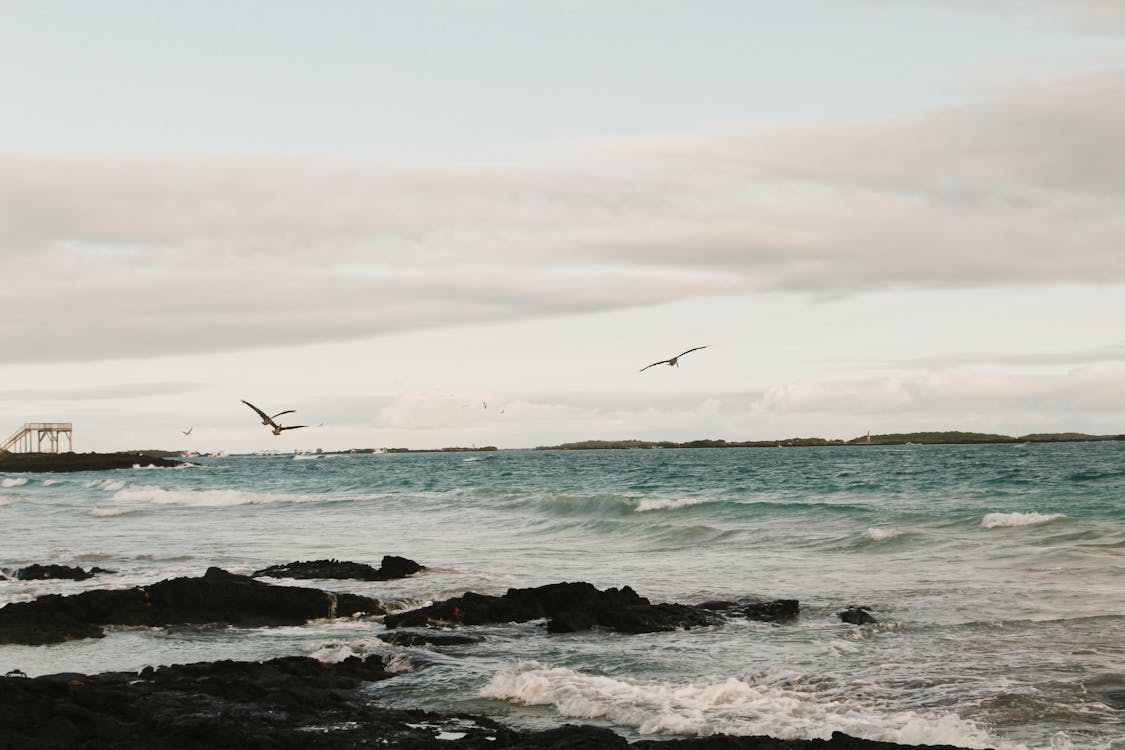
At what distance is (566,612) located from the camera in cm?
1692

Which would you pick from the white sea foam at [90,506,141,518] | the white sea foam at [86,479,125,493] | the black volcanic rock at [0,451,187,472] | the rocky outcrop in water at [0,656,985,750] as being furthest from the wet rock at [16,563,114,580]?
the black volcanic rock at [0,451,187,472]

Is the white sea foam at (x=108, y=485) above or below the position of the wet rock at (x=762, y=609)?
below

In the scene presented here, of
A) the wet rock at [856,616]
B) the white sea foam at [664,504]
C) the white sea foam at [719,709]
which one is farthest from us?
the white sea foam at [664,504]

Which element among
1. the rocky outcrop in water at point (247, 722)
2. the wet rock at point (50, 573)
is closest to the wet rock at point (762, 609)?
the rocky outcrop in water at point (247, 722)

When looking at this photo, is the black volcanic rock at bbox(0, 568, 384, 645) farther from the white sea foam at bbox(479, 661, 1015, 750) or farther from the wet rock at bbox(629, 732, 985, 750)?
the wet rock at bbox(629, 732, 985, 750)

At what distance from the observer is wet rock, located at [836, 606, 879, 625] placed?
16.6 metres

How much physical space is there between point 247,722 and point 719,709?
16.0 ft

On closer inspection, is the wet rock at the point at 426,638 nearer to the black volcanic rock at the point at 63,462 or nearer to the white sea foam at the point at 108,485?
the white sea foam at the point at 108,485

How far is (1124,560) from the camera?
902 inches

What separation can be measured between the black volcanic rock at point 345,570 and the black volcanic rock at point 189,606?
4.21 m

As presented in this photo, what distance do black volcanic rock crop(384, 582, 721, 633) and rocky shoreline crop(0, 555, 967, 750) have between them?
0.02 metres

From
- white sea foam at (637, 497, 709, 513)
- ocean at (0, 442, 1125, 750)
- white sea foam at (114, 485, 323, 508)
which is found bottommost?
white sea foam at (114, 485, 323, 508)

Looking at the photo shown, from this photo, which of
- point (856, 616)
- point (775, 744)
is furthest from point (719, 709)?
point (856, 616)

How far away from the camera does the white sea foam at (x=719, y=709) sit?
10.6 metres
